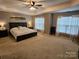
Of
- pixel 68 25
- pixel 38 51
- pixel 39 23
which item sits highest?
pixel 39 23

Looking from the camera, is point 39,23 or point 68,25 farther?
point 39,23

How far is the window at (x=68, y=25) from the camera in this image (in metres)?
6.63

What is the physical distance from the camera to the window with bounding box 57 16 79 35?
6633 millimetres

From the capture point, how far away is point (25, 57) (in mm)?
3225

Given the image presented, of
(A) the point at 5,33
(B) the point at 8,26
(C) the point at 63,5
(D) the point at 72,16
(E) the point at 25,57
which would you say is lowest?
(E) the point at 25,57

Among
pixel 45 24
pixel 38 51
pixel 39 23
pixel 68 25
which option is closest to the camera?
pixel 38 51

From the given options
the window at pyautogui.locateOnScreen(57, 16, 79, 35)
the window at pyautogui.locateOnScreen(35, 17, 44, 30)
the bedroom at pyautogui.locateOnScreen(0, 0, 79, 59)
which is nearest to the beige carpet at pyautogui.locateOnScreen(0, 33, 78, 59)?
the bedroom at pyautogui.locateOnScreen(0, 0, 79, 59)

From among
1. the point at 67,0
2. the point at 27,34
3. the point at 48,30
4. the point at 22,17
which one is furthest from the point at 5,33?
the point at 67,0

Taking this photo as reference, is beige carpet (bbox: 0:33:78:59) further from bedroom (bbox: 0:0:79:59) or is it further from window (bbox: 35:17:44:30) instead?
window (bbox: 35:17:44:30)

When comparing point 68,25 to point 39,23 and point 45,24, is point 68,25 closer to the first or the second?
point 45,24

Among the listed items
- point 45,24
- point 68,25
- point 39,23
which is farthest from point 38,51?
point 39,23

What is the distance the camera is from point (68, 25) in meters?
7.35

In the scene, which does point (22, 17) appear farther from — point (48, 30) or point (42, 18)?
point (48, 30)

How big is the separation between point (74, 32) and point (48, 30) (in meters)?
2.86
